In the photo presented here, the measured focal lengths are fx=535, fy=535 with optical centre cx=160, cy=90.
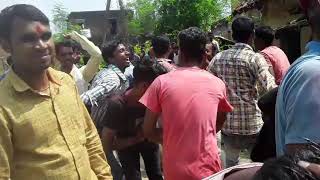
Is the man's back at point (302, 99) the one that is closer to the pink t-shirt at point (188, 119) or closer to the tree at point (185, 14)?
the pink t-shirt at point (188, 119)

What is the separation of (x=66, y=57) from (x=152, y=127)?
2033 mm

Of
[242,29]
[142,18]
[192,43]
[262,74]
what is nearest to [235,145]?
[262,74]

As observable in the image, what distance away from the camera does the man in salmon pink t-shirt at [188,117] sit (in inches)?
126

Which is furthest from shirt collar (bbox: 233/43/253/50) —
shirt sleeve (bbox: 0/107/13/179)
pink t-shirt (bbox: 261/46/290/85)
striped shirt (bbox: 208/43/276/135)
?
shirt sleeve (bbox: 0/107/13/179)

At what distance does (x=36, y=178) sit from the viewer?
2438 mm

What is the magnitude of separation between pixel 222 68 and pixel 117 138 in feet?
3.71

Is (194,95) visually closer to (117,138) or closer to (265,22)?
(117,138)

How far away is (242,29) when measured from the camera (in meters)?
4.78

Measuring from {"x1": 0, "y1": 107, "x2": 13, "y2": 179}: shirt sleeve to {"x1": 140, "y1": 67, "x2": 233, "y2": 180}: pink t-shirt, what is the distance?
3.65 ft

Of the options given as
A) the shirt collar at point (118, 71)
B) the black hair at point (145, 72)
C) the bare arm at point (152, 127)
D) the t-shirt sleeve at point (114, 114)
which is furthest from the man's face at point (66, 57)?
the bare arm at point (152, 127)

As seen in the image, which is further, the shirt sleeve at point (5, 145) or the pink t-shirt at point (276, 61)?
the pink t-shirt at point (276, 61)

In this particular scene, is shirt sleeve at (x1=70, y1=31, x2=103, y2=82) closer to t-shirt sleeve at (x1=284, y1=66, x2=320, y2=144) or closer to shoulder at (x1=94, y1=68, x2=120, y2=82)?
shoulder at (x1=94, y1=68, x2=120, y2=82)

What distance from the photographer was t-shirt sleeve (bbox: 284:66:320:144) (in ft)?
6.64

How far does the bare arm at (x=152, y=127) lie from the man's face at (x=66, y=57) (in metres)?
1.92
